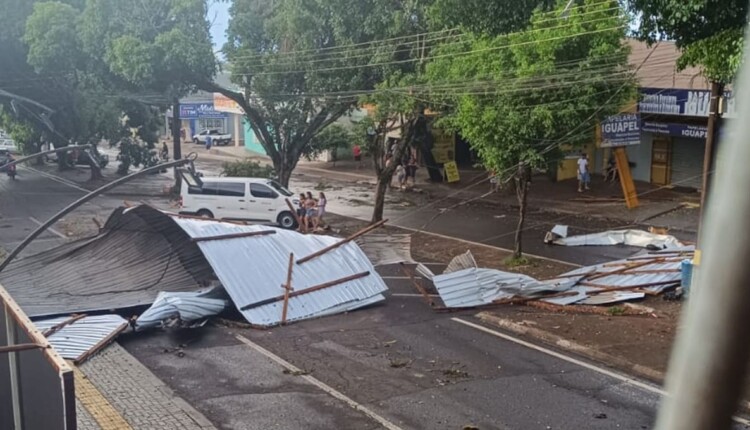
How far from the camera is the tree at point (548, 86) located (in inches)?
664

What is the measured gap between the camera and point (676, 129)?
28359mm

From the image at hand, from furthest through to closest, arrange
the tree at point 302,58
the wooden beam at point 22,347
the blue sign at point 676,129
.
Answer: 1. the blue sign at point 676,129
2. the tree at point 302,58
3. the wooden beam at point 22,347

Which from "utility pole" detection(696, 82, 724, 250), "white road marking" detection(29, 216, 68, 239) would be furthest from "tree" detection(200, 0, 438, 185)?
"utility pole" detection(696, 82, 724, 250)

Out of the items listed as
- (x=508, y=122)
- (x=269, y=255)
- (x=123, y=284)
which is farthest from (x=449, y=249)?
(x=123, y=284)

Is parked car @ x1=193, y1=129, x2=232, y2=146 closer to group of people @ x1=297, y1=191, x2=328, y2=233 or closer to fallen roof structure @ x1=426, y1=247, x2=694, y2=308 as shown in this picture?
group of people @ x1=297, y1=191, x2=328, y2=233

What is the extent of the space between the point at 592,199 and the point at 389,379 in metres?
19.8

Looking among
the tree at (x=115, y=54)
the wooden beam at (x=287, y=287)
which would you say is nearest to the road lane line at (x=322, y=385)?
the wooden beam at (x=287, y=287)

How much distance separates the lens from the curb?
11.5 meters

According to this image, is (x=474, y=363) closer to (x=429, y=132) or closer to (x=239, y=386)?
(x=239, y=386)

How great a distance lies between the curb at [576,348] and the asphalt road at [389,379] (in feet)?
1.57

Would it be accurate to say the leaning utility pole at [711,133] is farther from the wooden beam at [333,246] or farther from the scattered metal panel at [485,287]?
the wooden beam at [333,246]

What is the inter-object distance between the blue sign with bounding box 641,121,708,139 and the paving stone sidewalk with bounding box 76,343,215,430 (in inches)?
871

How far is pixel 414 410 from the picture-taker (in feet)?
33.5

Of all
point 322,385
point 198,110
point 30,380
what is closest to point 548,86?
point 322,385
